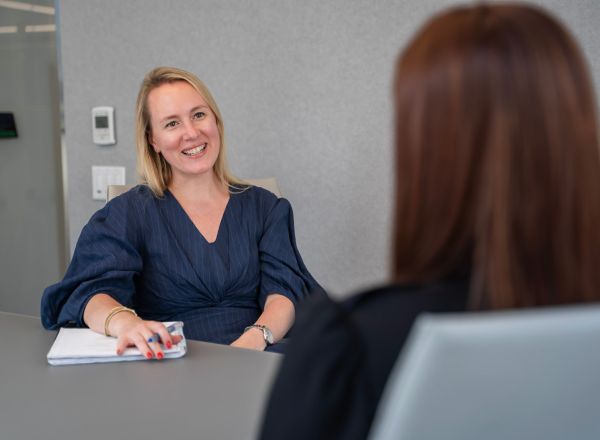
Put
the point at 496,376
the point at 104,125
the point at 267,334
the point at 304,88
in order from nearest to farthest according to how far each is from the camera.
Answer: the point at 496,376 < the point at 267,334 < the point at 304,88 < the point at 104,125

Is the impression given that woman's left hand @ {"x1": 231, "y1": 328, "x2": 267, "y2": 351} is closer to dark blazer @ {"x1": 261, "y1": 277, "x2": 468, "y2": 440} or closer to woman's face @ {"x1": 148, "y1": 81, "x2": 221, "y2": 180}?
woman's face @ {"x1": 148, "y1": 81, "x2": 221, "y2": 180}

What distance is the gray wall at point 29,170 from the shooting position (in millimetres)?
2764

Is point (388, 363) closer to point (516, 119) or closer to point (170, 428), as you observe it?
point (516, 119)

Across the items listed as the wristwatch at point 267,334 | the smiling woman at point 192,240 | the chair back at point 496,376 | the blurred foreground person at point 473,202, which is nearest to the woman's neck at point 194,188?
the smiling woman at point 192,240

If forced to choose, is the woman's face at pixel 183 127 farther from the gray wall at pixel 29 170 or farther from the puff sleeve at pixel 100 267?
the gray wall at pixel 29 170

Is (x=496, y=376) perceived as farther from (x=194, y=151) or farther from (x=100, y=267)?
(x=194, y=151)

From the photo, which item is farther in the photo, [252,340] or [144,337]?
[252,340]

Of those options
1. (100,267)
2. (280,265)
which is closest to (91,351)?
→ (100,267)

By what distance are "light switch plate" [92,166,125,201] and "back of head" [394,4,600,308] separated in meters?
2.33

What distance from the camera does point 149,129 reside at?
5.61 feet

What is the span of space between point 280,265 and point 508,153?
1.22m

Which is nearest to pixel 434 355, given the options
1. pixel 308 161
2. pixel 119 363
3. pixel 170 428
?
pixel 170 428

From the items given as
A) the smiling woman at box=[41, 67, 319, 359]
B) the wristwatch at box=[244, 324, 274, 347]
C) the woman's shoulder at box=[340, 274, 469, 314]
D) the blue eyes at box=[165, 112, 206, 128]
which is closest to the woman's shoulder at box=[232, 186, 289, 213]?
the smiling woman at box=[41, 67, 319, 359]

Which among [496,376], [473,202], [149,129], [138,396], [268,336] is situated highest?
[149,129]
